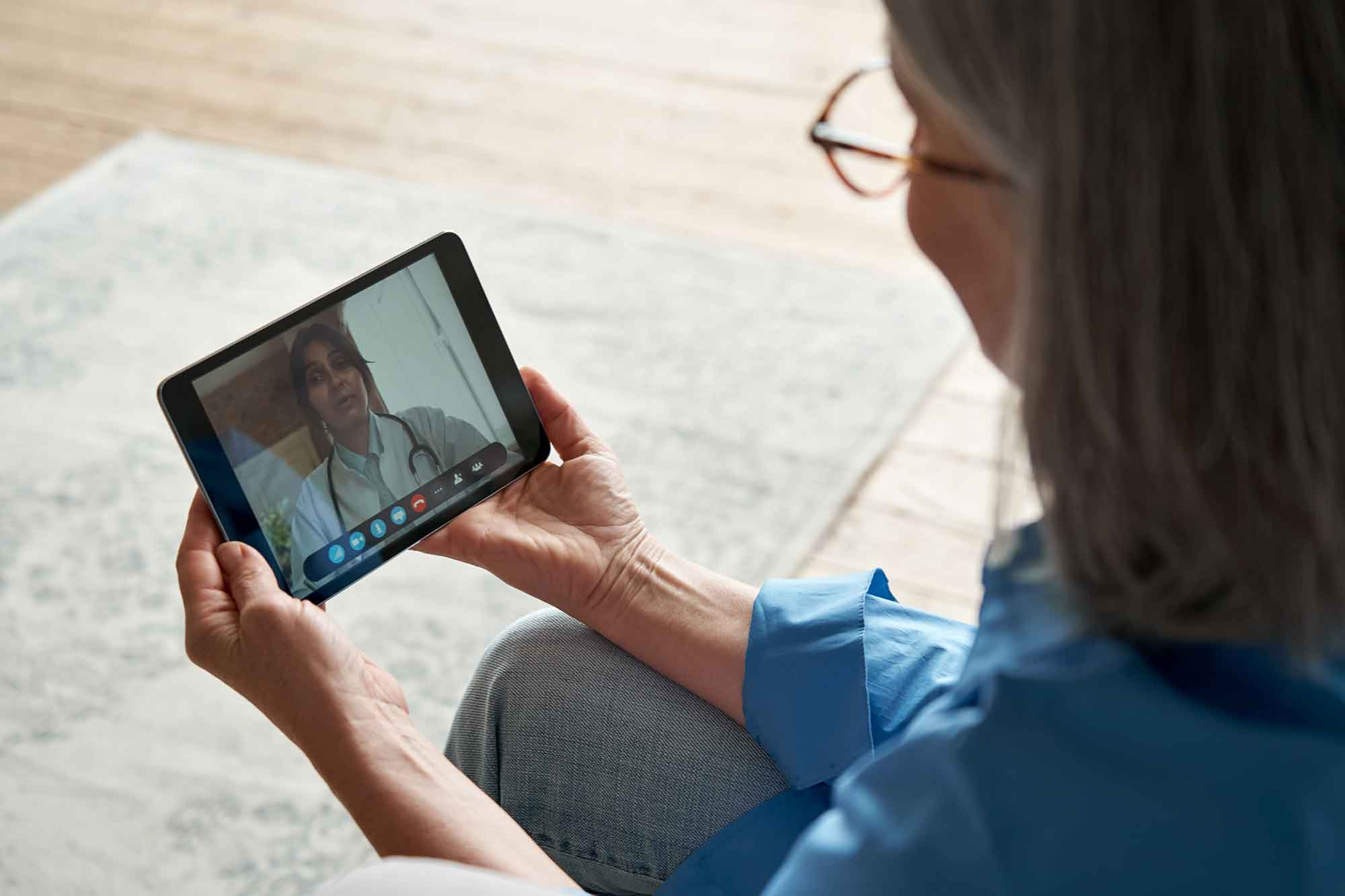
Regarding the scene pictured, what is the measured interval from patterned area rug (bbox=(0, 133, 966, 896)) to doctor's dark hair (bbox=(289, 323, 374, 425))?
0.59m

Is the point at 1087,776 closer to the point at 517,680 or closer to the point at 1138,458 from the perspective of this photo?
the point at 1138,458

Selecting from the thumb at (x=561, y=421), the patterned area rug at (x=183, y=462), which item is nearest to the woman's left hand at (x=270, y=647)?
the thumb at (x=561, y=421)

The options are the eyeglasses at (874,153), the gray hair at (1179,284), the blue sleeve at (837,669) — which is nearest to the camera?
the gray hair at (1179,284)

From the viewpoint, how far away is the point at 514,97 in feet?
8.63

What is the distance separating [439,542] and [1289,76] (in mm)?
706

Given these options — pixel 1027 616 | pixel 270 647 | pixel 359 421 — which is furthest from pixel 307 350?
pixel 1027 616

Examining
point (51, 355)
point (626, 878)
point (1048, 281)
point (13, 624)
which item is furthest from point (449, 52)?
point (1048, 281)

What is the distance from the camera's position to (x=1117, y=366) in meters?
0.48

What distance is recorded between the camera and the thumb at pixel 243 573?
866mm

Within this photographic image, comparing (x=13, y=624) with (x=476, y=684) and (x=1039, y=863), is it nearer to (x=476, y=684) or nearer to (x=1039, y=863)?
A: (x=476, y=684)

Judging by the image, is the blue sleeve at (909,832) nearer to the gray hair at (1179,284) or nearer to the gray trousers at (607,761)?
the gray hair at (1179,284)

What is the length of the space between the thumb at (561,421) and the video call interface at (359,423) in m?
0.04

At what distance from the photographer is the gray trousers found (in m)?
0.82

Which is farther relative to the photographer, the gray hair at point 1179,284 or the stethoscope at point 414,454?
the stethoscope at point 414,454
